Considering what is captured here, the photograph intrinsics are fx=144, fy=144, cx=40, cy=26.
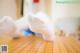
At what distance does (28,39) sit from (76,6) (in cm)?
27

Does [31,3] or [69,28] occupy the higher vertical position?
[31,3]

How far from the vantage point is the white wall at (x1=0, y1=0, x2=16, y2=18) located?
0.58m

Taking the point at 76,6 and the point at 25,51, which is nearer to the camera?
the point at 25,51

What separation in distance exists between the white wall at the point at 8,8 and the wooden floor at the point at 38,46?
0.11 meters

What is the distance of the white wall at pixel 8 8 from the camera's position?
575 millimetres

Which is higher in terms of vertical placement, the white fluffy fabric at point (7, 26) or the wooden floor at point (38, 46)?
the white fluffy fabric at point (7, 26)

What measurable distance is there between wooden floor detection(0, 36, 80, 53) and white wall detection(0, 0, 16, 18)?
0.11 m

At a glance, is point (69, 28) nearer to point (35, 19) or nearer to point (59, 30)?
point (59, 30)

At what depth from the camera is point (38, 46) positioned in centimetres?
57

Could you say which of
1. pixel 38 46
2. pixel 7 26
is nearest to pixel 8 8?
pixel 7 26

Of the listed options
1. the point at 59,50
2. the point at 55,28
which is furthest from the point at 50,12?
the point at 59,50

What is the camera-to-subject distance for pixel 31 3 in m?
0.64

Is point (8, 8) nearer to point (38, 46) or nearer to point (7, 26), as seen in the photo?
point (7, 26)

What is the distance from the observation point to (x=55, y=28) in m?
0.67
